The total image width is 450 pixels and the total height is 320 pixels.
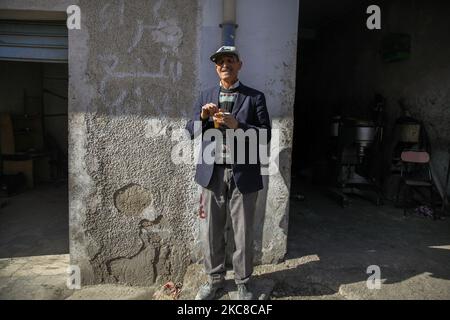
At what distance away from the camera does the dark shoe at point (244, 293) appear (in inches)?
112

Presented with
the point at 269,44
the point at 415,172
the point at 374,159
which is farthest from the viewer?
the point at 374,159

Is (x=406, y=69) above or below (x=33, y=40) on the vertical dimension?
above

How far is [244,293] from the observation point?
9.39ft

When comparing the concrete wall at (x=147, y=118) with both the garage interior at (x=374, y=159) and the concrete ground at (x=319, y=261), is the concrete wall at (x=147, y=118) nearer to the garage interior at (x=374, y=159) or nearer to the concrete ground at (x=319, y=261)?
the concrete ground at (x=319, y=261)

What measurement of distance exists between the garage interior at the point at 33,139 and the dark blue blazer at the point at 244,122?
1804mm

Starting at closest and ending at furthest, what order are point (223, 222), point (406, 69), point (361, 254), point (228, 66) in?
point (228, 66) → point (223, 222) → point (361, 254) → point (406, 69)

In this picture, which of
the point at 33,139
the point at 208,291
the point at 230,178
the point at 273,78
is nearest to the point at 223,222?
the point at 230,178

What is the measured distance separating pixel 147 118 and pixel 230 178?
43.4 inches

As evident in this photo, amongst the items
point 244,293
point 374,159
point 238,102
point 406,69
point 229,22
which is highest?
point 406,69

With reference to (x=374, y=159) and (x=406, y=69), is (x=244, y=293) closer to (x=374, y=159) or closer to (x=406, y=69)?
(x=374, y=159)

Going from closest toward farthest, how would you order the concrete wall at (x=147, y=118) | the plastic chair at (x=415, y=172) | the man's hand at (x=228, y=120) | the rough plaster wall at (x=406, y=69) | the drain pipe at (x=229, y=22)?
the man's hand at (x=228, y=120)
the drain pipe at (x=229, y=22)
the concrete wall at (x=147, y=118)
the plastic chair at (x=415, y=172)
the rough plaster wall at (x=406, y=69)

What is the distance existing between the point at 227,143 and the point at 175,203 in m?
1.00

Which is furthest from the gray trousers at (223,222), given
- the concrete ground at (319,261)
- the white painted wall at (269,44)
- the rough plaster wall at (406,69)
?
the rough plaster wall at (406,69)
